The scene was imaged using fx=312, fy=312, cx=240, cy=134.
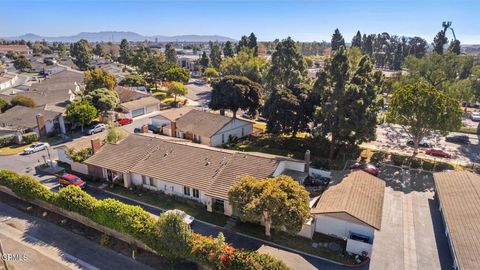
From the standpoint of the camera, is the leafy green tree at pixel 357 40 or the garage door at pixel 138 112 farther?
the leafy green tree at pixel 357 40

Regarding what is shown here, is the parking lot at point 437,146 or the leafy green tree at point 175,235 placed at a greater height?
the leafy green tree at point 175,235

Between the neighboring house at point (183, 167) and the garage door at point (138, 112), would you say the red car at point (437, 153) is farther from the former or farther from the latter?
the garage door at point (138, 112)

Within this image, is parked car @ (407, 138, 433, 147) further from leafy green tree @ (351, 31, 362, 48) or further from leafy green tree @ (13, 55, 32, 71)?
leafy green tree @ (13, 55, 32, 71)

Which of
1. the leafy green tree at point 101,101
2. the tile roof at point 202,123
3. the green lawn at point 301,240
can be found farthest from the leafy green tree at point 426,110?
the leafy green tree at point 101,101

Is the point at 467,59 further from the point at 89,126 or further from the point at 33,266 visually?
the point at 33,266

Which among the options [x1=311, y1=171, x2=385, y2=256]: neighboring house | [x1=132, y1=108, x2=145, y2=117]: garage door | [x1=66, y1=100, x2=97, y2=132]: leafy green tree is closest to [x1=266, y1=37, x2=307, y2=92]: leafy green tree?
[x1=132, y1=108, x2=145, y2=117]: garage door

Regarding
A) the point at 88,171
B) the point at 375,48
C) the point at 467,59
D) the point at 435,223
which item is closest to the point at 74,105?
the point at 88,171

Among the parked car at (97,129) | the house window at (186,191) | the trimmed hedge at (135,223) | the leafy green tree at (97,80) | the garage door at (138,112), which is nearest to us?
the trimmed hedge at (135,223)

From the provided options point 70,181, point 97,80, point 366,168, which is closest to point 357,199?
point 366,168
